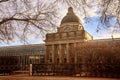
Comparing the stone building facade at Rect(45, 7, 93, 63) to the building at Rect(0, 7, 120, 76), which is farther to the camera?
the stone building facade at Rect(45, 7, 93, 63)

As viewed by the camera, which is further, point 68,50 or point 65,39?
point 65,39

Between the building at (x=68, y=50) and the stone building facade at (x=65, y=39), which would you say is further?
the stone building facade at (x=65, y=39)

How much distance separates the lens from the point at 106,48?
Result: 1817 inches

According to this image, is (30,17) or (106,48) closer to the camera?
(30,17)

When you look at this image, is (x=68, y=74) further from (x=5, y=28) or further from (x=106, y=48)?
(x=5, y=28)

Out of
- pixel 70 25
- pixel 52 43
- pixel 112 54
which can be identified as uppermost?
pixel 70 25

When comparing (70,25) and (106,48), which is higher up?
(70,25)

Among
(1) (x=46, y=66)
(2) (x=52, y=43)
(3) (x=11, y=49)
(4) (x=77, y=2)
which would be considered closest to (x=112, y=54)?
(1) (x=46, y=66)

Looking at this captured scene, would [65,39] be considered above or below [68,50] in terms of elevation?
above

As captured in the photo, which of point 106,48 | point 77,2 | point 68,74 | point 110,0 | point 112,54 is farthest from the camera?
point 106,48

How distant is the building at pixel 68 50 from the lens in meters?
45.7

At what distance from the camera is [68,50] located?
70625 mm

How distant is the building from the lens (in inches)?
1799

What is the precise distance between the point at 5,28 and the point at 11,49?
252ft
